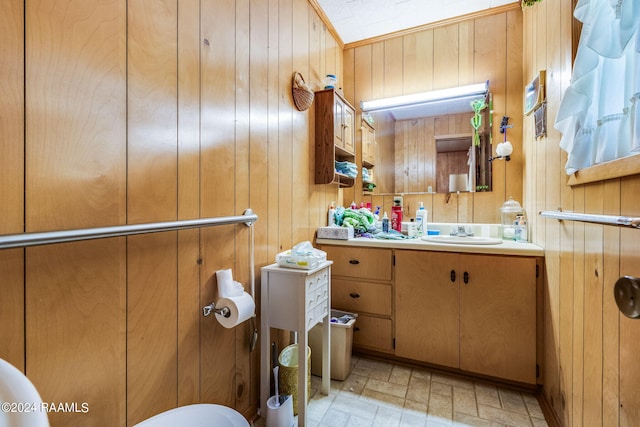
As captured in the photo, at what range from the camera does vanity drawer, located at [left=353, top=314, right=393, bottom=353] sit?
181 centimetres

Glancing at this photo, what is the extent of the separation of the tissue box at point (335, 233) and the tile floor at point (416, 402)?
2.84 ft

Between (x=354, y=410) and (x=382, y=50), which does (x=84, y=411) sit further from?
(x=382, y=50)

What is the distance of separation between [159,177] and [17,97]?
1.20ft

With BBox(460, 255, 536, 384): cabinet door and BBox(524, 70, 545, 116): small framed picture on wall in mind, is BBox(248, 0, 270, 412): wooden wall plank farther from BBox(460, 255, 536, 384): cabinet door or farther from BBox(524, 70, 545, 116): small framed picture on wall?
BBox(524, 70, 545, 116): small framed picture on wall

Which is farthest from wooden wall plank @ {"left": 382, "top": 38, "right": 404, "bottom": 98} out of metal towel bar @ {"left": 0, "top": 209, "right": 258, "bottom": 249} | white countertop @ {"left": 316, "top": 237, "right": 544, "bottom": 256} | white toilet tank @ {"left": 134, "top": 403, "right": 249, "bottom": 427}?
white toilet tank @ {"left": 134, "top": 403, "right": 249, "bottom": 427}

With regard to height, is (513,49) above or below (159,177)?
above

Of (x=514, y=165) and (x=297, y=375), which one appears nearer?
(x=297, y=375)

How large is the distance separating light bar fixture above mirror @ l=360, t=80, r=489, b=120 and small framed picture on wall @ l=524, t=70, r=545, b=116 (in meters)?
0.32

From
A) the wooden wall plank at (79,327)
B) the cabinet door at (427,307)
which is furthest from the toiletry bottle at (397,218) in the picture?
the wooden wall plank at (79,327)

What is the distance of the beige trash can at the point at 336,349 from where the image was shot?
5.45 feet

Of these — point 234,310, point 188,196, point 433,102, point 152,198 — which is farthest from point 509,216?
point 152,198

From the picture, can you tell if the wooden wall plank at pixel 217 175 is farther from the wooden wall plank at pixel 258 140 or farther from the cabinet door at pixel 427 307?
the cabinet door at pixel 427 307

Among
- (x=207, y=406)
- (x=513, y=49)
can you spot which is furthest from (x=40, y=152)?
(x=513, y=49)

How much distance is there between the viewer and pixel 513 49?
2004 mm
